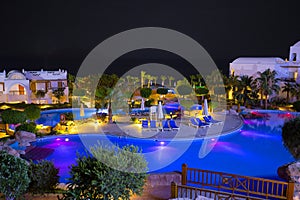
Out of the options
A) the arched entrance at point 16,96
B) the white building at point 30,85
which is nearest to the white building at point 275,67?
the white building at point 30,85

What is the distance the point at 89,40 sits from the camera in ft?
164

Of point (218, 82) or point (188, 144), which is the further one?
point (218, 82)

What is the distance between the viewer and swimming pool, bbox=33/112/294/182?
11.4m

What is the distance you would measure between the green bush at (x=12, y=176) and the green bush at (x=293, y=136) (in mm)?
7407

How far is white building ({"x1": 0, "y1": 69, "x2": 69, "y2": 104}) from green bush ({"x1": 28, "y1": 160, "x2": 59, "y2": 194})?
56.4ft

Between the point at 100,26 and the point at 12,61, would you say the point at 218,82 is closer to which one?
the point at 100,26

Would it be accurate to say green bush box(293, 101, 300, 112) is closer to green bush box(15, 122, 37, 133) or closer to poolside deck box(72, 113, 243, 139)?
poolside deck box(72, 113, 243, 139)

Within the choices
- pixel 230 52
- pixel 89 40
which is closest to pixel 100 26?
pixel 89 40

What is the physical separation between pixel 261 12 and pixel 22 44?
121 ft

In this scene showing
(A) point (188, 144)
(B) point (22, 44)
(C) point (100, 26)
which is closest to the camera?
(A) point (188, 144)

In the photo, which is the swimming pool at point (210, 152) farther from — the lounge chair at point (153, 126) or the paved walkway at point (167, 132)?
the lounge chair at point (153, 126)

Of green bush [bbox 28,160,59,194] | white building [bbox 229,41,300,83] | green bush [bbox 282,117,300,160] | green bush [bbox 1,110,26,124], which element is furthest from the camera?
white building [bbox 229,41,300,83]

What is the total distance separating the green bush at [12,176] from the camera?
6590mm

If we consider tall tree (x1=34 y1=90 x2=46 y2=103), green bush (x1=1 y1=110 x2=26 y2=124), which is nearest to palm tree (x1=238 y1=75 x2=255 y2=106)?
green bush (x1=1 y1=110 x2=26 y2=124)
